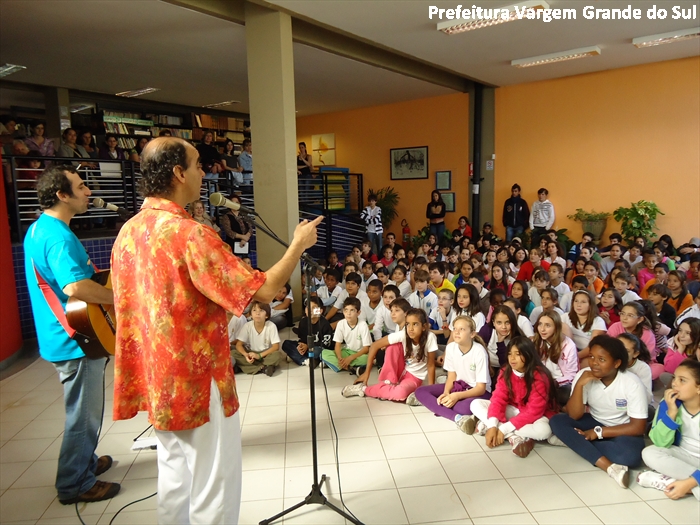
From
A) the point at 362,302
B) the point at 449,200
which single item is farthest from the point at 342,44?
the point at 449,200

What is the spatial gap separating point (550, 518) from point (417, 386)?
143cm

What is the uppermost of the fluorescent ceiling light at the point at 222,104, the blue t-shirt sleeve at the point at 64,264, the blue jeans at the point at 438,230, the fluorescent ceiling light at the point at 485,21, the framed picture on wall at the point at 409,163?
the fluorescent ceiling light at the point at 222,104


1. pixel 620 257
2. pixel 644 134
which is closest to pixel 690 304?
pixel 620 257

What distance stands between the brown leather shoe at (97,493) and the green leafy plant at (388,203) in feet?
26.7

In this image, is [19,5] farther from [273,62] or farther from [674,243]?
[674,243]

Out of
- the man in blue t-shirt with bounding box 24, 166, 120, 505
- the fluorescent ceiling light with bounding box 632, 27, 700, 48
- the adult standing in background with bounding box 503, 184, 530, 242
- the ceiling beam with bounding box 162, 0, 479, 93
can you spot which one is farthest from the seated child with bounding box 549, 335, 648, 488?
the adult standing in background with bounding box 503, 184, 530, 242

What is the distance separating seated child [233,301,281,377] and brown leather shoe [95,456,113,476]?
1.46 m

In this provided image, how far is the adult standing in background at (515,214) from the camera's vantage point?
8453mm

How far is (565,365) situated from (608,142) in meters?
5.96

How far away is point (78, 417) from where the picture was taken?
2193 mm

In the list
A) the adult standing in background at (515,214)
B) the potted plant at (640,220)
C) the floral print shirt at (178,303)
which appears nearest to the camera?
the floral print shirt at (178,303)

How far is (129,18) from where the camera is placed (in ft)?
16.2

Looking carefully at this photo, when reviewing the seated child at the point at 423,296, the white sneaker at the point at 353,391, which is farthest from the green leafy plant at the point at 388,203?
the white sneaker at the point at 353,391

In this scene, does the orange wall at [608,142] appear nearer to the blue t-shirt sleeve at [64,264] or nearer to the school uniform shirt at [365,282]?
the school uniform shirt at [365,282]
